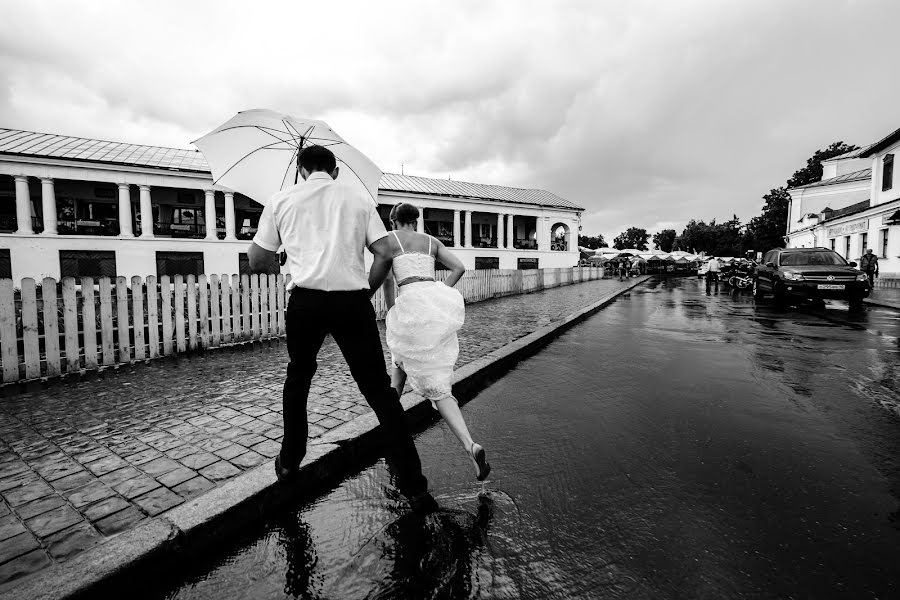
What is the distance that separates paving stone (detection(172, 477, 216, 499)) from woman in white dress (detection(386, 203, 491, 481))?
1.33 metres

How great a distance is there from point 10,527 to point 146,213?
31615mm

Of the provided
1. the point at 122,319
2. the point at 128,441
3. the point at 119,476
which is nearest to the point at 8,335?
the point at 122,319

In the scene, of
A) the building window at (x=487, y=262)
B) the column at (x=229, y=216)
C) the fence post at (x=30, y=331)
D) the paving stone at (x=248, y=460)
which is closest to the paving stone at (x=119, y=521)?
the paving stone at (x=248, y=460)

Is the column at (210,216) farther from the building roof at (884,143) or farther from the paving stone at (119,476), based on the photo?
the building roof at (884,143)

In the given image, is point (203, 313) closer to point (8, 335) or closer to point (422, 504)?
point (8, 335)

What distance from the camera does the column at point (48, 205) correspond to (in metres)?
25.2

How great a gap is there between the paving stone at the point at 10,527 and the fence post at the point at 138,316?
13.3 ft

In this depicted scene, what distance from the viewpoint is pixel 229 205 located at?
30297mm

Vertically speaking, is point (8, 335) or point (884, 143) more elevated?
point (884, 143)

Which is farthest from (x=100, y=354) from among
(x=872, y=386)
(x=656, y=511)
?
(x=872, y=386)

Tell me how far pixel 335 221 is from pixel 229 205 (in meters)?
31.9

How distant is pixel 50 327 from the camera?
497cm

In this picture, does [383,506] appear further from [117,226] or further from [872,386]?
[117,226]

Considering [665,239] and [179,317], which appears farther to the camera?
[665,239]
